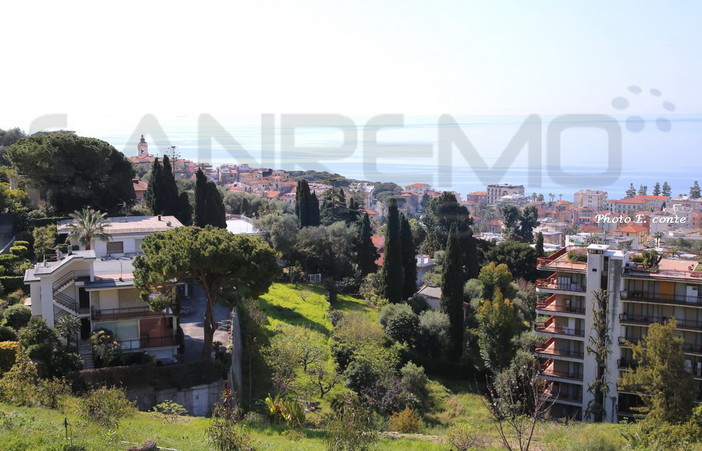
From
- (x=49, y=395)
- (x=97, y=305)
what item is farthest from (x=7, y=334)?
(x=49, y=395)

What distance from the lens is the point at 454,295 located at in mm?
25203

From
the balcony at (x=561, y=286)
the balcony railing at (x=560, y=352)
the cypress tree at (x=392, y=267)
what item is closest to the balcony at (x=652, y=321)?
the balcony at (x=561, y=286)

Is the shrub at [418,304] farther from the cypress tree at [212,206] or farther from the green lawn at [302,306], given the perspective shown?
the cypress tree at [212,206]

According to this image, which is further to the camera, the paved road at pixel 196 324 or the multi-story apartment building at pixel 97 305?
the paved road at pixel 196 324

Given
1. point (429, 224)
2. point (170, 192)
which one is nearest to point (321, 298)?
point (170, 192)

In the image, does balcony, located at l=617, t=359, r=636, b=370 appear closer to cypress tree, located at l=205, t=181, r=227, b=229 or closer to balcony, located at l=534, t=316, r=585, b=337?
balcony, located at l=534, t=316, r=585, b=337

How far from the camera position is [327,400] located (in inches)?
735

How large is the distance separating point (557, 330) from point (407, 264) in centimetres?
982

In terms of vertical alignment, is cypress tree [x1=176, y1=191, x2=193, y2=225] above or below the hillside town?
above

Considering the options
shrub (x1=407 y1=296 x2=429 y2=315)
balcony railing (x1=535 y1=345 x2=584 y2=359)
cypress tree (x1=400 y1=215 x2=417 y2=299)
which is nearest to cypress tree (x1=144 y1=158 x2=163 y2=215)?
cypress tree (x1=400 y1=215 x2=417 y2=299)

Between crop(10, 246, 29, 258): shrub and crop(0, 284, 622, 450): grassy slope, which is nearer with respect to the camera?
crop(0, 284, 622, 450): grassy slope

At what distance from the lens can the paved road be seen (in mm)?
17703

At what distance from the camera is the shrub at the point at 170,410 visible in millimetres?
13429

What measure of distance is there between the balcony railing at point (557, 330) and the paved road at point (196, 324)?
1072 cm
